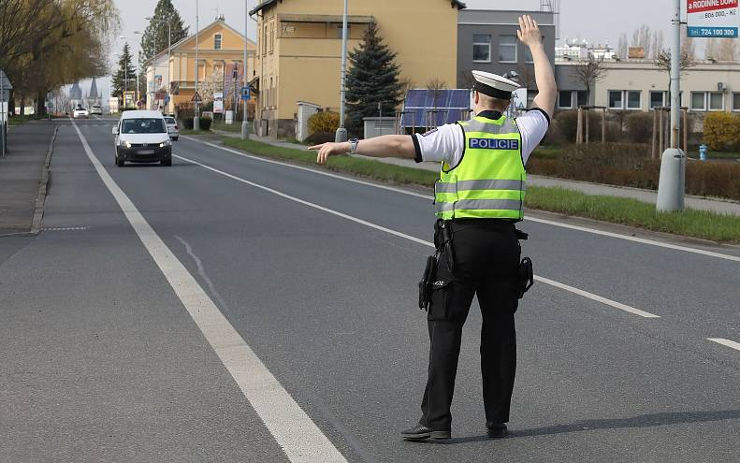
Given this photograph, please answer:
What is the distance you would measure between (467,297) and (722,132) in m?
48.1

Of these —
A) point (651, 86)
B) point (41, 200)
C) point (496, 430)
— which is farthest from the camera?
point (651, 86)

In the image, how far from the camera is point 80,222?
20.0 metres

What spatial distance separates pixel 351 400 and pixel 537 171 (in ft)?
93.3

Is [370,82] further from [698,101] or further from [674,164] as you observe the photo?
[674,164]

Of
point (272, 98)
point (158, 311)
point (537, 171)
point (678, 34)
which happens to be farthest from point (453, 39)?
point (158, 311)

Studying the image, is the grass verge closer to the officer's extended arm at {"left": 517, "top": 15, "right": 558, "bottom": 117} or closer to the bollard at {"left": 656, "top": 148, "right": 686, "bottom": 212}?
the bollard at {"left": 656, "top": 148, "right": 686, "bottom": 212}

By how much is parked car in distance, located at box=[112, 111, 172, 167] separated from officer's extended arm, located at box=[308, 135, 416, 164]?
35.6m

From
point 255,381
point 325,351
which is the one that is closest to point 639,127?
point 325,351

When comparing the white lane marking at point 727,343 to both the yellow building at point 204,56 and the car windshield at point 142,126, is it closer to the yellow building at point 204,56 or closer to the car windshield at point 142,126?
the car windshield at point 142,126

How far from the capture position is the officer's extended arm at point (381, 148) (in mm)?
5930

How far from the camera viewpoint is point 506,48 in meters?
84.9

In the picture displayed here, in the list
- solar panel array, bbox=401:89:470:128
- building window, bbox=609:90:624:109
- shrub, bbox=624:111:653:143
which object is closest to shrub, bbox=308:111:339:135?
solar panel array, bbox=401:89:470:128

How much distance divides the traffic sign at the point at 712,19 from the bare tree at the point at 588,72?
57480 millimetres

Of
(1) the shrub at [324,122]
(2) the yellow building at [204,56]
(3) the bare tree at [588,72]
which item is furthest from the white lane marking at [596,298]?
(2) the yellow building at [204,56]
